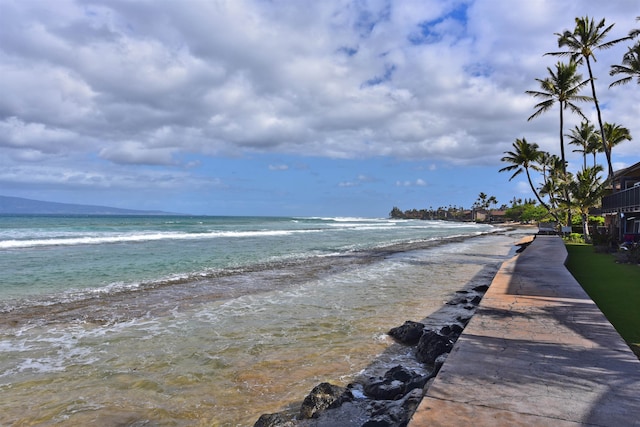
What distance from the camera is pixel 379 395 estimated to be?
4387 mm

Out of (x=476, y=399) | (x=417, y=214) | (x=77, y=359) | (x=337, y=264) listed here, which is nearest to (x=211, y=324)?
(x=77, y=359)

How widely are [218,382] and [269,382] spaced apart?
65 cm

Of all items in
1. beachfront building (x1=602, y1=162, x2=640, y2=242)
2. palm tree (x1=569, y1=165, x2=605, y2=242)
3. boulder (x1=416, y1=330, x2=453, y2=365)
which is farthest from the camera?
palm tree (x1=569, y1=165, x2=605, y2=242)

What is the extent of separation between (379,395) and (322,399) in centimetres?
67

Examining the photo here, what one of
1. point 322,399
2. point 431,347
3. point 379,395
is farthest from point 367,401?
point 431,347

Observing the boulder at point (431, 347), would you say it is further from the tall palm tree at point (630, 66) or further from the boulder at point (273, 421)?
the tall palm tree at point (630, 66)

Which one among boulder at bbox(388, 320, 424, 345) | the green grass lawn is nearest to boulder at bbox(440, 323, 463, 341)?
boulder at bbox(388, 320, 424, 345)

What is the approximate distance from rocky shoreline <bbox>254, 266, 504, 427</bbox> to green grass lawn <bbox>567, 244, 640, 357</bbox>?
2.57m

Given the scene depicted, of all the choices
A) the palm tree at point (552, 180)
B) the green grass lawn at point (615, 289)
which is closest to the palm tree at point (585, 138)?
the palm tree at point (552, 180)

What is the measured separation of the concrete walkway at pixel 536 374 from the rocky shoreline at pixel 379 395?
50 centimetres

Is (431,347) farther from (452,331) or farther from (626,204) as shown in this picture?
(626,204)

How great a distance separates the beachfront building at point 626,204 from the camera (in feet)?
63.3

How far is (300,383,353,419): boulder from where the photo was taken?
407 cm

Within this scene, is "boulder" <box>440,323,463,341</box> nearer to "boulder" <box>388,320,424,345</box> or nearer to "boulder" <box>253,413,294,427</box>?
"boulder" <box>388,320,424,345</box>
